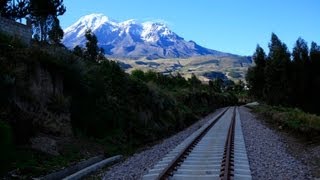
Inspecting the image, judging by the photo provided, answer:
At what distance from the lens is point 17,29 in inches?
941

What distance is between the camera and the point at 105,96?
82.7 feet

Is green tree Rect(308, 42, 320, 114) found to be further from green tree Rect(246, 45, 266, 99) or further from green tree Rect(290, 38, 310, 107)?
green tree Rect(246, 45, 266, 99)

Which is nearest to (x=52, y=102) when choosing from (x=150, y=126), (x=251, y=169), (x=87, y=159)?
(x=87, y=159)

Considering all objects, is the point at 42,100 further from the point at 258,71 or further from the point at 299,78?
the point at 258,71

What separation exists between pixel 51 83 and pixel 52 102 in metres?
0.97

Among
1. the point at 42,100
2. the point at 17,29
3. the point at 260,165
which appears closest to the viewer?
the point at 260,165

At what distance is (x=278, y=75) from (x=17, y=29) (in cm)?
7078

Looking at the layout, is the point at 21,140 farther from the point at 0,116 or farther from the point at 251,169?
the point at 251,169

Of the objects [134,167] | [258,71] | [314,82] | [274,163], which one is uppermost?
[258,71]

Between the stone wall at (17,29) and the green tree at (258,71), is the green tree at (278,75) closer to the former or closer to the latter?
the green tree at (258,71)

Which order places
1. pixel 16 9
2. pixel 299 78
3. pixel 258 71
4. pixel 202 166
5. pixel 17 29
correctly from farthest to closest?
pixel 258 71 → pixel 299 78 → pixel 16 9 → pixel 17 29 → pixel 202 166

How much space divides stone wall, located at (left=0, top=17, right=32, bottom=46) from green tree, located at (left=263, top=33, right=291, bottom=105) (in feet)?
213

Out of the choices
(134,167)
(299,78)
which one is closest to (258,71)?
(299,78)

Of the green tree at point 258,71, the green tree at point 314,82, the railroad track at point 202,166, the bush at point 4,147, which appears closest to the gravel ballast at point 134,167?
the railroad track at point 202,166
